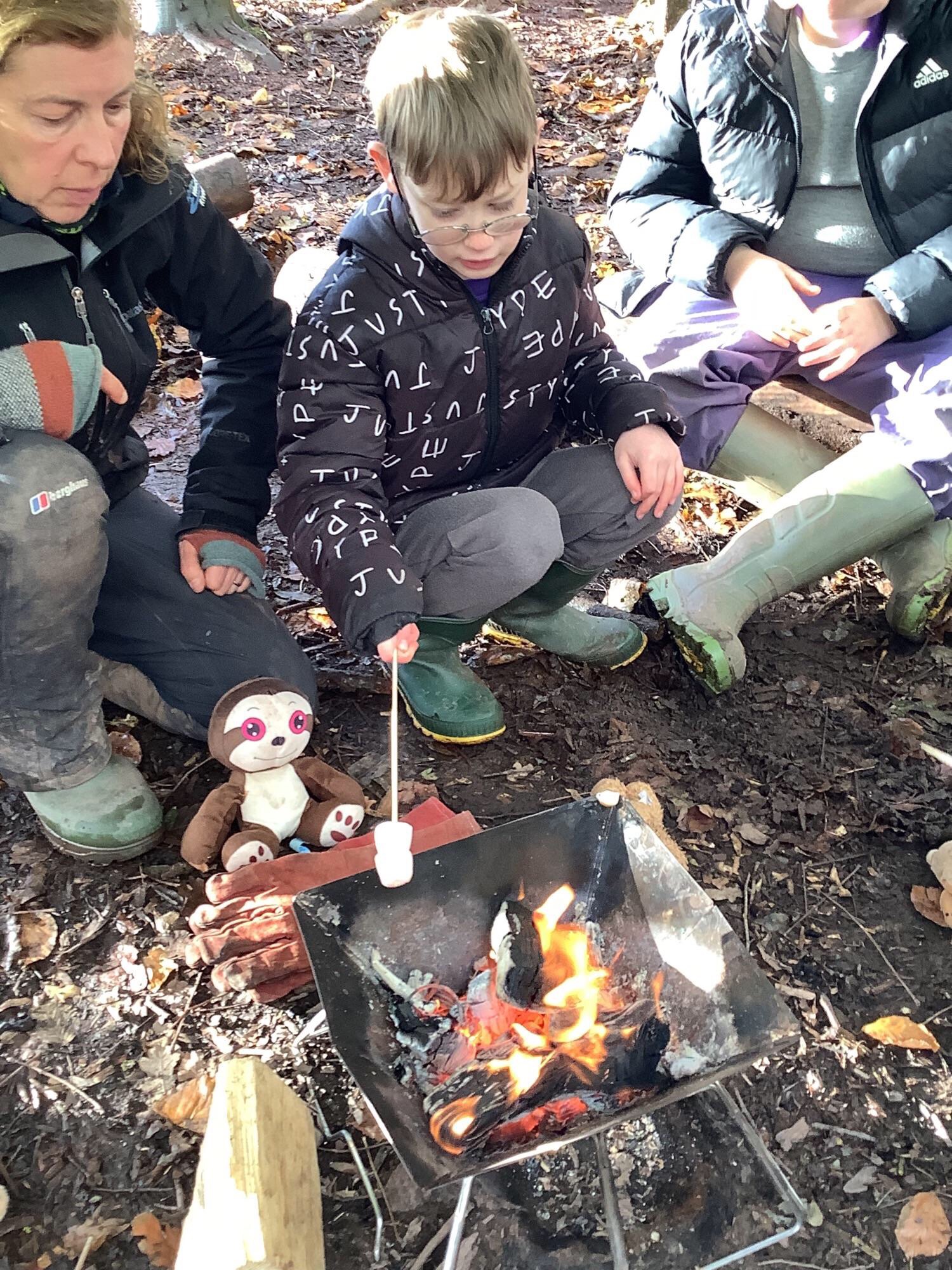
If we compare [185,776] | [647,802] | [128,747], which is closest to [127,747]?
[128,747]

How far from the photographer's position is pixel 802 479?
3129 millimetres

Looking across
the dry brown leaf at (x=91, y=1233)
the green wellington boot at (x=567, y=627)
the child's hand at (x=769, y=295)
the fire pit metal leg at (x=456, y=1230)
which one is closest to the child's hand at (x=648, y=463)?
the green wellington boot at (x=567, y=627)

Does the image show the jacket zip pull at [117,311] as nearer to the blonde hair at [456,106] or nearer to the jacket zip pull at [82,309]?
the jacket zip pull at [82,309]

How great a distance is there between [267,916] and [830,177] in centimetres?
244

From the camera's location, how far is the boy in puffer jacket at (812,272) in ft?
8.80

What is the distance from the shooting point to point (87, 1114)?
5.97 feet

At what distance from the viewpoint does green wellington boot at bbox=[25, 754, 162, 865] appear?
7.27 ft

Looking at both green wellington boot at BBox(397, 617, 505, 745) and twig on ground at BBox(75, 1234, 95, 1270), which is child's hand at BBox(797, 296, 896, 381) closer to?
green wellington boot at BBox(397, 617, 505, 745)

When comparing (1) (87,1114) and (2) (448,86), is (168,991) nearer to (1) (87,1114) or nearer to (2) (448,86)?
(1) (87,1114)

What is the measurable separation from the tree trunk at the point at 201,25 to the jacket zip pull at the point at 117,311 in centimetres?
589

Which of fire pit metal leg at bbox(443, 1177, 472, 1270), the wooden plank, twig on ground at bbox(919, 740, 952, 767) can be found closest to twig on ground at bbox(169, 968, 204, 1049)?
the wooden plank

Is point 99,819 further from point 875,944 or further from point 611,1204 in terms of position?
point 875,944

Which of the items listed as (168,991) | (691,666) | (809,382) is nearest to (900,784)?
(691,666)

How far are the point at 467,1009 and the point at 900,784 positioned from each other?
135 cm
